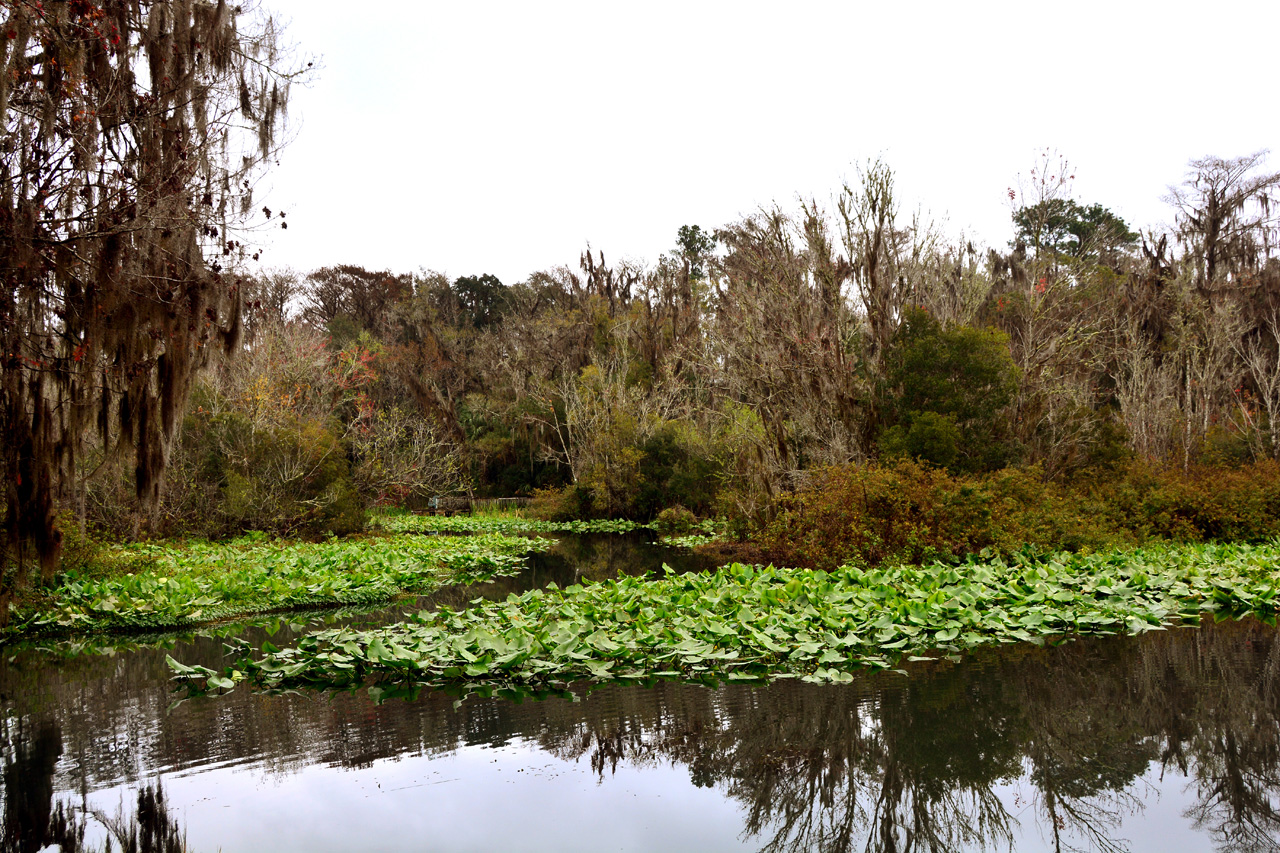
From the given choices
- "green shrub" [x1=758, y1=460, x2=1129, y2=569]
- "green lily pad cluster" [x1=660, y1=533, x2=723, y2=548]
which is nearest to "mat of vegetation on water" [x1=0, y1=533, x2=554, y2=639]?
"green lily pad cluster" [x1=660, y1=533, x2=723, y2=548]

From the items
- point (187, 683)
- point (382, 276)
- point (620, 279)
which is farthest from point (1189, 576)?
point (382, 276)

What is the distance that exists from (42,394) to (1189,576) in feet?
39.9

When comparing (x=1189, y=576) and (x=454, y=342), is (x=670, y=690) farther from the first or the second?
(x=454, y=342)

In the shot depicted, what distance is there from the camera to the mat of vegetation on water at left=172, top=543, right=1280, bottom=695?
6.81m

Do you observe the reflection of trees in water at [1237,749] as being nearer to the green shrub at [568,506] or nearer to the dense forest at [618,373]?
the dense forest at [618,373]

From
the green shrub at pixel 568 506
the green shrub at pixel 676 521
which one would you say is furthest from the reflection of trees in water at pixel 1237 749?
the green shrub at pixel 568 506

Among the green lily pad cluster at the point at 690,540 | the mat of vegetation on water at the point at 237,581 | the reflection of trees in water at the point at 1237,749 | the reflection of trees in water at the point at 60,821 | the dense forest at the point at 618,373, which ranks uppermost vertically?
the dense forest at the point at 618,373

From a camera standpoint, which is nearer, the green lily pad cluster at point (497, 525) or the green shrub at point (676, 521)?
the green shrub at point (676, 521)

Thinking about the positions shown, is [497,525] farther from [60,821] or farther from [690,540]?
[60,821]

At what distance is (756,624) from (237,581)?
7608mm

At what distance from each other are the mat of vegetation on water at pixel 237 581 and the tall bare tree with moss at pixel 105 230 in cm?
162

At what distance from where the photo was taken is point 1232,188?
2677cm

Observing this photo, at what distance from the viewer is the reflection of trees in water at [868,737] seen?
161 inches

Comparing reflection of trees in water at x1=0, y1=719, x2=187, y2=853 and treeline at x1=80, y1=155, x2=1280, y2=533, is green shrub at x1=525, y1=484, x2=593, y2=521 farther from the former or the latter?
reflection of trees in water at x1=0, y1=719, x2=187, y2=853
